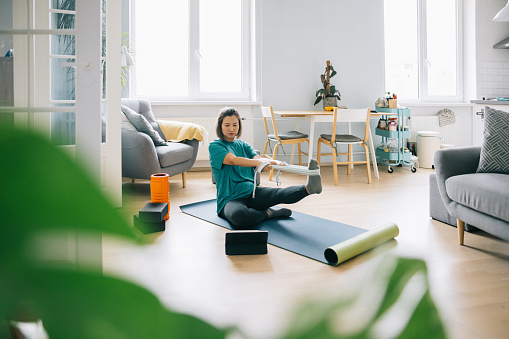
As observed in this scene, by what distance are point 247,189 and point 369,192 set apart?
57.5 inches

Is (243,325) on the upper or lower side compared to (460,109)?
lower

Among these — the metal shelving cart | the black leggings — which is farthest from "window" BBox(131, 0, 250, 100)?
the black leggings

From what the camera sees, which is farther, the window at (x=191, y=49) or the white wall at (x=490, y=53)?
the white wall at (x=490, y=53)

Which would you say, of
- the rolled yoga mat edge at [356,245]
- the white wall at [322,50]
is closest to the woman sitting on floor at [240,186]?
the rolled yoga mat edge at [356,245]

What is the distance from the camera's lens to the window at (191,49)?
16.5ft

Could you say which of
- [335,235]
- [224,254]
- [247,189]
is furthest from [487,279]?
[247,189]

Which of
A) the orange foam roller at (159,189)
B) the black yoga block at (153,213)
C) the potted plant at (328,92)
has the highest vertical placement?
the potted plant at (328,92)

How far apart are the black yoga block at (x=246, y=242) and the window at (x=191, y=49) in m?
3.34

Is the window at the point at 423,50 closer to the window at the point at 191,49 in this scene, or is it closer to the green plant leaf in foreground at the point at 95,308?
the window at the point at 191,49

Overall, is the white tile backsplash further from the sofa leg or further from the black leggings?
the black leggings

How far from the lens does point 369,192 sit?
12.3 feet

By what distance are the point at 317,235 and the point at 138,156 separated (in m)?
1.76

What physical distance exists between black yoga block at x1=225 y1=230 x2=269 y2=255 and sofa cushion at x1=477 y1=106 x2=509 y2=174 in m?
1.35

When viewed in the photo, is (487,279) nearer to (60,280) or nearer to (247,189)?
(247,189)
